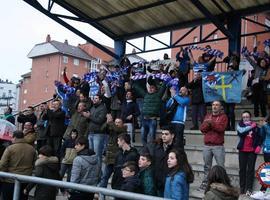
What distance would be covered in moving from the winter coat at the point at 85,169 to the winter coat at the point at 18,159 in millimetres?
1242

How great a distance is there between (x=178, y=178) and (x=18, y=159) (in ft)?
10.9

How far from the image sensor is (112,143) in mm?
8336

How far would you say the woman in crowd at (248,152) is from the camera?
700cm

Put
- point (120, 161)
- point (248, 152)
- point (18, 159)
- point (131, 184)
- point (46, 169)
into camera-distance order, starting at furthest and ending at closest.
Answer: point (18, 159) → point (248, 152) → point (120, 161) → point (46, 169) → point (131, 184)

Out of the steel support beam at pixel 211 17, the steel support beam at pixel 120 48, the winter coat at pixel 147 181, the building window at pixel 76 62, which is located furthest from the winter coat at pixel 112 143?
the building window at pixel 76 62

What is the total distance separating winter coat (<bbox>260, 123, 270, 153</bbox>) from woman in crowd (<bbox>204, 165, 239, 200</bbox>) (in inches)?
100

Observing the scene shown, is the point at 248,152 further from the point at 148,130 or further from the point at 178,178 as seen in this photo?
the point at 148,130

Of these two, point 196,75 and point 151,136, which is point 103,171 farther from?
point 196,75

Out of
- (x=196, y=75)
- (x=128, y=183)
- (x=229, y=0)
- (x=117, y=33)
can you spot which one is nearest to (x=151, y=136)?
(x=196, y=75)

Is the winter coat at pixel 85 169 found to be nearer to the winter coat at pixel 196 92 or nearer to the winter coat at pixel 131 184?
the winter coat at pixel 131 184

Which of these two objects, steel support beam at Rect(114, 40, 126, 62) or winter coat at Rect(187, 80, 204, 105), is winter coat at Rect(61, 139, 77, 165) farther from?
steel support beam at Rect(114, 40, 126, 62)

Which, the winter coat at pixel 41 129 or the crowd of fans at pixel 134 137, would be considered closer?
the crowd of fans at pixel 134 137

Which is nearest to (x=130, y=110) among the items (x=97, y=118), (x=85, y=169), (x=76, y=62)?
(x=97, y=118)

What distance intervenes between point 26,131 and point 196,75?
13.4 feet
